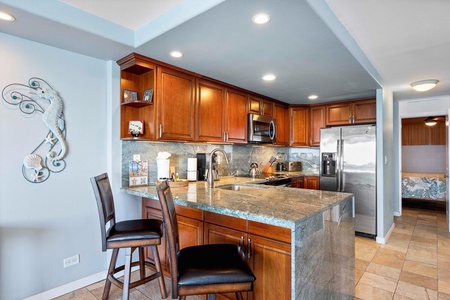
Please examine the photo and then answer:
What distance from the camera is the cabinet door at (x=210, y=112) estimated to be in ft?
10.1

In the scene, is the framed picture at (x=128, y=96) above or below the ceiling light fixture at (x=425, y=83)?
below

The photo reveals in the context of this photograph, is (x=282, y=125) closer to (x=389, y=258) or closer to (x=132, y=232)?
(x=389, y=258)

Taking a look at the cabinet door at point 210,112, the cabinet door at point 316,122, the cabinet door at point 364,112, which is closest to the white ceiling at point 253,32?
the cabinet door at point 210,112

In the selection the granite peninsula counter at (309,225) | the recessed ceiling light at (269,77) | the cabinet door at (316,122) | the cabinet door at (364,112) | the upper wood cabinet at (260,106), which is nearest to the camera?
the granite peninsula counter at (309,225)

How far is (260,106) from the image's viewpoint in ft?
13.5

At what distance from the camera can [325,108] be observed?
4629mm

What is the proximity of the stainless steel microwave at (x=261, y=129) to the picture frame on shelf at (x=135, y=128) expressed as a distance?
171 centimetres

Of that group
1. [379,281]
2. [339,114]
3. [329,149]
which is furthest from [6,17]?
[339,114]

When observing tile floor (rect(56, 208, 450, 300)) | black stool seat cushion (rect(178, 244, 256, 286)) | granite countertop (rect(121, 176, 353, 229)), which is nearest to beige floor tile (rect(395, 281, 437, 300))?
tile floor (rect(56, 208, 450, 300))

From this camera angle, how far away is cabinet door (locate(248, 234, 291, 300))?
1538mm

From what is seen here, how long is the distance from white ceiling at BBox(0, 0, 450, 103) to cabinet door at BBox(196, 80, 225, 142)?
0.97ft

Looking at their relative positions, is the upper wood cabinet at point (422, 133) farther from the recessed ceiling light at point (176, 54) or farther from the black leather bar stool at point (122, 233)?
the black leather bar stool at point (122, 233)

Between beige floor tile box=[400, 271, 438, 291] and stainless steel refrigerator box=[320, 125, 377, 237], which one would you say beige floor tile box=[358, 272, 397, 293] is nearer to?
beige floor tile box=[400, 271, 438, 291]

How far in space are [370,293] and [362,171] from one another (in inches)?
78.6
